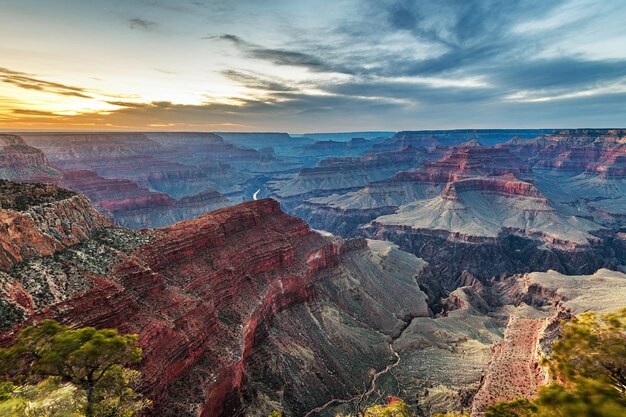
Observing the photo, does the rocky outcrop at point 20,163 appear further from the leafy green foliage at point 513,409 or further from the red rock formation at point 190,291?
the leafy green foliage at point 513,409

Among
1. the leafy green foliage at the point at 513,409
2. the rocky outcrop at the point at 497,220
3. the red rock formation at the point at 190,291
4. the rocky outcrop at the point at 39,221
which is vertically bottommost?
the rocky outcrop at the point at 497,220

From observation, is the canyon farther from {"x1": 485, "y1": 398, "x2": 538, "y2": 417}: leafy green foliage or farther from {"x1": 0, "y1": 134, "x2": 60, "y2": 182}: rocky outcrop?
{"x1": 0, "y1": 134, "x2": 60, "y2": 182}: rocky outcrop

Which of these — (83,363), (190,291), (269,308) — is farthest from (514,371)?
(83,363)

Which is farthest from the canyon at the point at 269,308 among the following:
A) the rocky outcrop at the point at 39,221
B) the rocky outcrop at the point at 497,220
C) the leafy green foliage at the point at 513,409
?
the rocky outcrop at the point at 497,220

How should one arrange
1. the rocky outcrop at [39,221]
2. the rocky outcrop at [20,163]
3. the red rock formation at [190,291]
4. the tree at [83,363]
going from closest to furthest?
the tree at [83,363], the red rock formation at [190,291], the rocky outcrop at [39,221], the rocky outcrop at [20,163]

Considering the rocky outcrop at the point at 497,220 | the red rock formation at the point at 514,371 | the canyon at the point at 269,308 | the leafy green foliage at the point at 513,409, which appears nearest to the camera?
the leafy green foliage at the point at 513,409

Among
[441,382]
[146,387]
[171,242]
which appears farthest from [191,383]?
[441,382]
